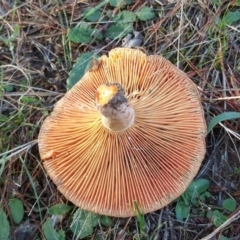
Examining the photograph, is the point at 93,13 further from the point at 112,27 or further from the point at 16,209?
the point at 16,209

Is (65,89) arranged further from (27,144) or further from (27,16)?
(27,16)

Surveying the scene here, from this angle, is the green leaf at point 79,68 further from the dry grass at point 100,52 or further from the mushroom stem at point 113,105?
the mushroom stem at point 113,105

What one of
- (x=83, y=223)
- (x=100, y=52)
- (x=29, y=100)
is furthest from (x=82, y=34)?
(x=83, y=223)

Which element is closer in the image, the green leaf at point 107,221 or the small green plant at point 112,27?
the green leaf at point 107,221

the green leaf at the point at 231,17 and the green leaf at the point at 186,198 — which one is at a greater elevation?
the green leaf at the point at 231,17

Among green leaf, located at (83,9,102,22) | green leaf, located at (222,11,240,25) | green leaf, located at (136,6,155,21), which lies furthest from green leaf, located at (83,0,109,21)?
green leaf, located at (222,11,240,25)

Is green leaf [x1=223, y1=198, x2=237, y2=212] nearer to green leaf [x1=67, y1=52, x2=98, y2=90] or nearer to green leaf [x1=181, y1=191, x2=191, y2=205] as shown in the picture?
green leaf [x1=181, y1=191, x2=191, y2=205]

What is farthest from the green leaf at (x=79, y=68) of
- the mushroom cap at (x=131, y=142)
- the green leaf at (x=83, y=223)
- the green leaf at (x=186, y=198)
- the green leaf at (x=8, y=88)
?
the green leaf at (x=186, y=198)
